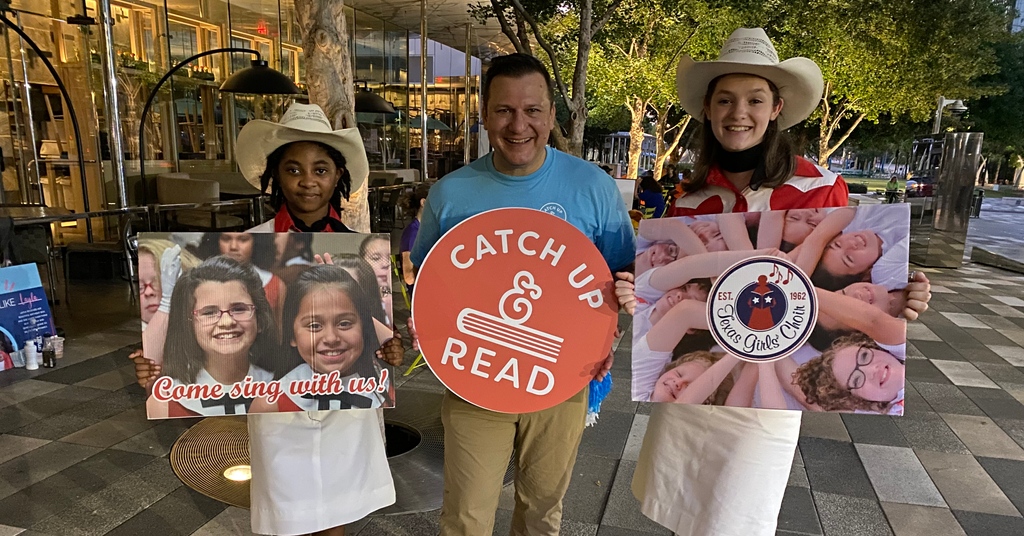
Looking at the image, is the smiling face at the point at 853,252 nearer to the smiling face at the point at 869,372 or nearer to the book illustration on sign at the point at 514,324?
the smiling face at the point at 869,372

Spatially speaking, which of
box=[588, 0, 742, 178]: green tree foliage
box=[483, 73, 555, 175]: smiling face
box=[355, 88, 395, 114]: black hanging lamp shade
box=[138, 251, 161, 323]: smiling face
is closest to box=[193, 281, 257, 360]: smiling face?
box=[138, 251, 161, 323]: smiling face

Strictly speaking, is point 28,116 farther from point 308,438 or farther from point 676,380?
point 676,380

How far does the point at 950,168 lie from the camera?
396 inches

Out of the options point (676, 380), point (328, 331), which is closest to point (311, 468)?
point (328, 331)

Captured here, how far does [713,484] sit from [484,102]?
1378 mm

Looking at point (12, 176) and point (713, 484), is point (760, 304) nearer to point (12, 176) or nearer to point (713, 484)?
point (713, 484)

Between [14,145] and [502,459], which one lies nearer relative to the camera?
[502,459]

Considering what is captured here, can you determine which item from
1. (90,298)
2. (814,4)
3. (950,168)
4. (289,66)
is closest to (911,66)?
(814,4)

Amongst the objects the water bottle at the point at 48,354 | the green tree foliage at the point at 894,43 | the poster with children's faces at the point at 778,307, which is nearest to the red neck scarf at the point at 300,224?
the poster with children's faces at the point at 778,307

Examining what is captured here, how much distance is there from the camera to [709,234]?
1581 millimetres

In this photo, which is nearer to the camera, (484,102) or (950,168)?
(484,102)

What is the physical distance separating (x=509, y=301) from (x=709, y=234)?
0.57 meters

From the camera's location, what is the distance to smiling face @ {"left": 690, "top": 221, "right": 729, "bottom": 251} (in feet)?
5.16

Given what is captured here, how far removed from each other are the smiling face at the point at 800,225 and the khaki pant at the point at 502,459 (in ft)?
2.60
